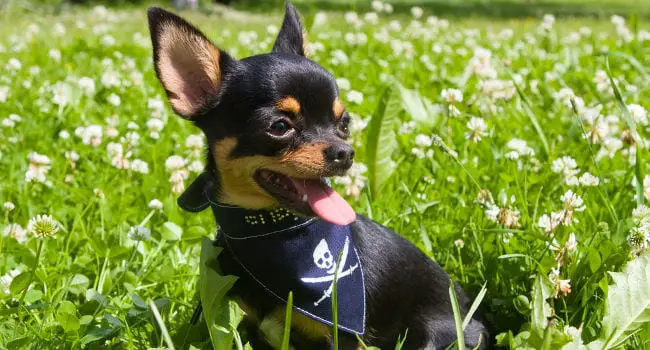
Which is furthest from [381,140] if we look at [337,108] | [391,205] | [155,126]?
[155,126]

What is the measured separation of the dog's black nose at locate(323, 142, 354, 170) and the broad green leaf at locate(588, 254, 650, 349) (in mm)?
911

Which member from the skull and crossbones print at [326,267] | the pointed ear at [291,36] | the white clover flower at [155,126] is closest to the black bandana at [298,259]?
the skull and crossbones print at [326,267]

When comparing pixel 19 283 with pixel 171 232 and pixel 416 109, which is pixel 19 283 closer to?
pixel 171 232

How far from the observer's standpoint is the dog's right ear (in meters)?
2.73

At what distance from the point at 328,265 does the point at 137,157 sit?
2.36 m

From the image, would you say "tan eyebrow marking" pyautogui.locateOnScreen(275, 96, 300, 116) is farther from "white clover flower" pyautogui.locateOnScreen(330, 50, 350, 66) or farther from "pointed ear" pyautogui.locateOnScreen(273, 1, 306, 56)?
"white clover flower" pyautogui.locateOnScreen(330, 50, 350, 66)

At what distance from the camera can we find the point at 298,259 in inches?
102

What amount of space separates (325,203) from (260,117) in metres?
0.36

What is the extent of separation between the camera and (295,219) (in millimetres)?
2615

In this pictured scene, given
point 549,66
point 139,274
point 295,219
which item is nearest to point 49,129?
point 139,274

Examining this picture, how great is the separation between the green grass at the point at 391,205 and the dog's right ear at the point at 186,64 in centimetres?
58

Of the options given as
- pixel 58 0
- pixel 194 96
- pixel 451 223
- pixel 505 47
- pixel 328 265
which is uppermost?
pixel 194 96

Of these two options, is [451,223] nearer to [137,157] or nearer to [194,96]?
[194,96]

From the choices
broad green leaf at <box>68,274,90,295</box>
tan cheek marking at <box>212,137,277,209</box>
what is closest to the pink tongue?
tan cheek marking at <box>212,137,277,209</box>
